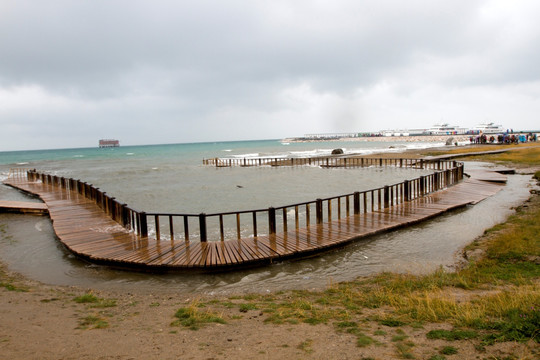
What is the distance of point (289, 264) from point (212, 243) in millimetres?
3013

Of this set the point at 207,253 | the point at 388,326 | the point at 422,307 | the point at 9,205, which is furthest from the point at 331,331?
the point at 9,205

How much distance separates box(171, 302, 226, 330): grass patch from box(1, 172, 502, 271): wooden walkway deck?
Answer: 3.38 metres

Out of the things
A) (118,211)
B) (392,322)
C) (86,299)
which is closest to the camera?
(392,322)

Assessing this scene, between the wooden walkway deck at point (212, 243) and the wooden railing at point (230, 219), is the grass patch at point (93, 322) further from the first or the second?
the wooden railing at point (230, 219)

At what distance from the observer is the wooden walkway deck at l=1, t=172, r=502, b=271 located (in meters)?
10.2

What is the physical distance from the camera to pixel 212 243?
Result: 1194 cm

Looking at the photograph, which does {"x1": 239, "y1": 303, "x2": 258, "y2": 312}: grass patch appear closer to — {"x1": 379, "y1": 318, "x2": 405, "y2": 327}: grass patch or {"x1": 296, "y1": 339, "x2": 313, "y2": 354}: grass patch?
{"x1": 296, "y1": 339, "x2": 313, "y2": 354}: grass patch

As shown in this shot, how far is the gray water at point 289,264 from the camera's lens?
29.9ft

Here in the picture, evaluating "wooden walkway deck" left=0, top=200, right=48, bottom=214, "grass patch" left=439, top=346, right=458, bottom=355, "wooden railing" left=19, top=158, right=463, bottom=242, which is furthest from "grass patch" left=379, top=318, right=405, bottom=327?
"wooden walkway deck" left=0, top=200, right=48, bottom=214

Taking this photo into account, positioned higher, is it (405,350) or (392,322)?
(405,350)

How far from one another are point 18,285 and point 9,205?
15589mm

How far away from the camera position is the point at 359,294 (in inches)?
290

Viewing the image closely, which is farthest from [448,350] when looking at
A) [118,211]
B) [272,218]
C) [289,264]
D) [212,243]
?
[118,211]

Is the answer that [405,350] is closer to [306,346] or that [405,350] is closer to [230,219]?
[306,346]
